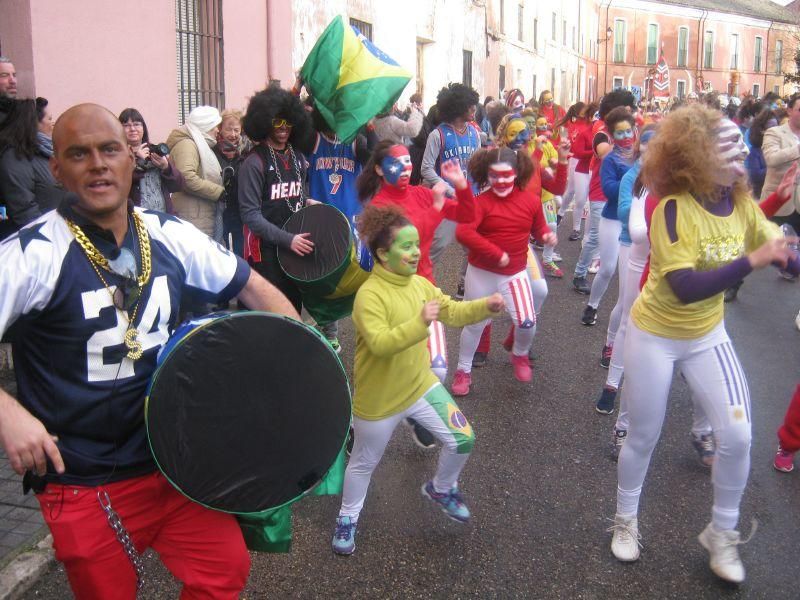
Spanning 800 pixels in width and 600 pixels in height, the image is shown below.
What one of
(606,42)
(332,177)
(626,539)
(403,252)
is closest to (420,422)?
(403,252)

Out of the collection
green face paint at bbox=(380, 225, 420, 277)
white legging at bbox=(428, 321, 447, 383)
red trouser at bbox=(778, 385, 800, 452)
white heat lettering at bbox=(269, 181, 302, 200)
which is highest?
white heat lettering at bbox=(269, 181, 302, 200)

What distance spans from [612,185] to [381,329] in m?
3.65

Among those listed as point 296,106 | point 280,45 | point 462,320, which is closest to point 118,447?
point 462,320

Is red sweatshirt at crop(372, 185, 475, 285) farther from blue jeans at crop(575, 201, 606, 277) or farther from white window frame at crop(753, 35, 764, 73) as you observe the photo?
white window frame at crop(753, 35, 764, 73)

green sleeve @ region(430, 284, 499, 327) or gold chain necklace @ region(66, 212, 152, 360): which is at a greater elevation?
gold chain necklace @ region(66, 212, 152, 360)

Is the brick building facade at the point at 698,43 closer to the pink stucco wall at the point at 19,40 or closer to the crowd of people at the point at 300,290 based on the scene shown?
the pink stucco wall at the point at 19,40

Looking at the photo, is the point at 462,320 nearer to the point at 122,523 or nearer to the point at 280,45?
the point at 122,523

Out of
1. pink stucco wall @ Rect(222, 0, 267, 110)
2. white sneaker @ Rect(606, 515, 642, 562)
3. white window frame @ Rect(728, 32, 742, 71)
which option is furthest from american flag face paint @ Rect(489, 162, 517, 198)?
white window frame @ Rect(728, 32, 742, 71)

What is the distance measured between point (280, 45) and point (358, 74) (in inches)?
261

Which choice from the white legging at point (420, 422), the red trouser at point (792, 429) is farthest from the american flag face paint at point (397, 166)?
Answer: the red trouser at point (792, 429)

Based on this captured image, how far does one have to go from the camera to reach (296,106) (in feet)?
17.3

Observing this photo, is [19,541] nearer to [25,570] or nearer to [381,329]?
[25,570]

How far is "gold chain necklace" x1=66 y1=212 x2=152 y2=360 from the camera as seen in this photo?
219 cm

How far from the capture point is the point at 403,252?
11.1 feet
